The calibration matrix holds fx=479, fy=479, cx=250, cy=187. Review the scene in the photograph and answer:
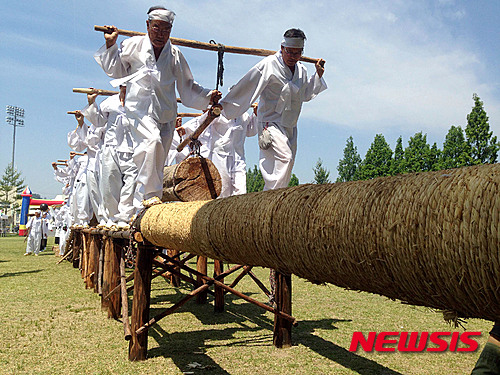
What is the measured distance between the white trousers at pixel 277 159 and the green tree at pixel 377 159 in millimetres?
33390

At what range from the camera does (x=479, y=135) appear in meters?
26.6

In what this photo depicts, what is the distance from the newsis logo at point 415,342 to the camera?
4.53 metres

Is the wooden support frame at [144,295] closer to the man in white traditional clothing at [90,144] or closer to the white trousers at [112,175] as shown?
the white trousers at [112,175]

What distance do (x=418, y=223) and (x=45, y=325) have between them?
5.42 metres

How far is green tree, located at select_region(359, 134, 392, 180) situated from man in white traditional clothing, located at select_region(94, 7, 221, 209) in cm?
3408

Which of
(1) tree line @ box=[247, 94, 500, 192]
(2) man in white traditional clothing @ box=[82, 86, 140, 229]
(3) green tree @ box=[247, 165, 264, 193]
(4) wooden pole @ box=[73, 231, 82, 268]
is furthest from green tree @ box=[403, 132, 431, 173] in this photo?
(2) man in white traditional clothing @ box=[82, 86, 140, 229]

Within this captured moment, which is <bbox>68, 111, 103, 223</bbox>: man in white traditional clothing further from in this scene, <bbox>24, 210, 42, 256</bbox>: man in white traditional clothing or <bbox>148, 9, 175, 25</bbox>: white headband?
<bbox>24, 210, 42, 256</bbox>: man in white traditional clothing

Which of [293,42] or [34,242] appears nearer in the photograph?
[293,42]

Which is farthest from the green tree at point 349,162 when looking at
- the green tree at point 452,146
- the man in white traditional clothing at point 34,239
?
the man in white traditional clothing at point 34,239

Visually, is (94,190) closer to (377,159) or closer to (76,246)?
(76,246)

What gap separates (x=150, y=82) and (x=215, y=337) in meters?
2.71

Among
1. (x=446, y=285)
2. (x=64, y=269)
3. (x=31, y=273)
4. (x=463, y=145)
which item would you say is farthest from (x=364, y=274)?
(x=463, y=145)

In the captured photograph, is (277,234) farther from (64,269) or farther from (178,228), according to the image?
(64,269)

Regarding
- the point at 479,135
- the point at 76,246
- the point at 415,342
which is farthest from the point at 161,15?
the point at 479,135
